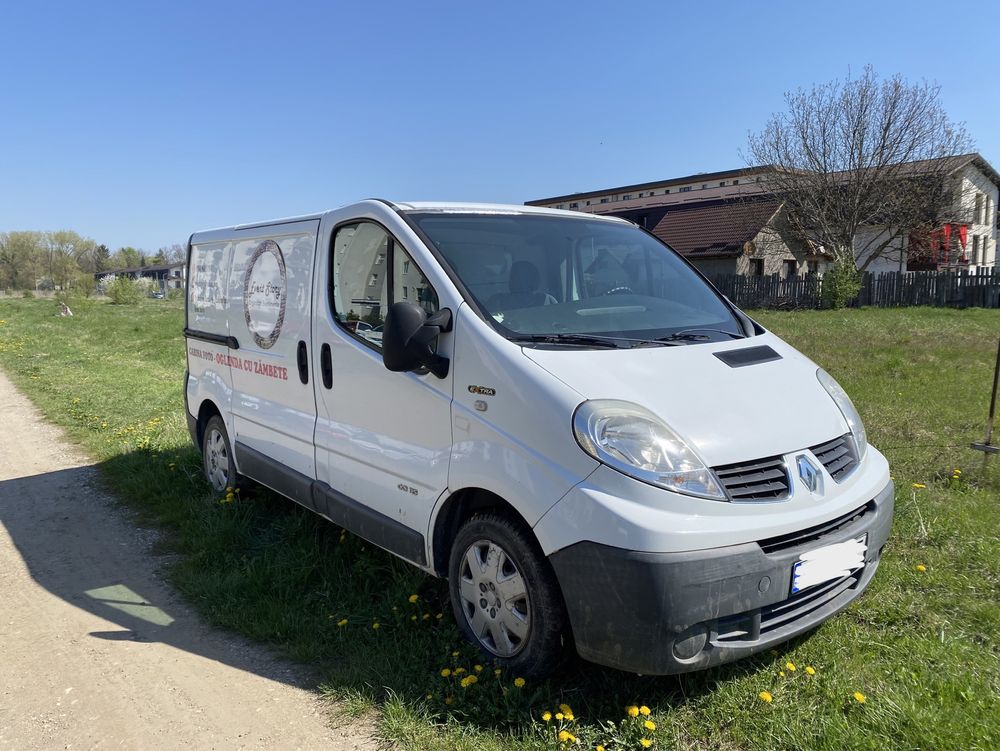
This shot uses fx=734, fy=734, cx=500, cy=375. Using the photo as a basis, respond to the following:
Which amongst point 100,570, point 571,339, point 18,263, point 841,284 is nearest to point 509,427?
point 571,339

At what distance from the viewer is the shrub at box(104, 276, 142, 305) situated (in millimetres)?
43750

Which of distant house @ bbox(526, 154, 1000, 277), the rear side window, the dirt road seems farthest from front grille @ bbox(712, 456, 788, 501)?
distant house @ bbox(526, 154, 1000, 277)

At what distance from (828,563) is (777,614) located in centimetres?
30

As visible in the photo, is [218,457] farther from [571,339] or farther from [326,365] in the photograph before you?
[571,339]

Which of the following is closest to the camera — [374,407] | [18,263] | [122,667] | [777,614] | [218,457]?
[777,614]

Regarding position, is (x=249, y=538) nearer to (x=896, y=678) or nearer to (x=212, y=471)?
(x=212, y=471)

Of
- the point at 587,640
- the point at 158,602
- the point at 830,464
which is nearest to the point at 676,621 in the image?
the point at 587,640

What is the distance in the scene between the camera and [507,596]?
10.3 ft

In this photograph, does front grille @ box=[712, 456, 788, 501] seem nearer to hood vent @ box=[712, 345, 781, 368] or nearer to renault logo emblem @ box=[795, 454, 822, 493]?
renault logo emblem @ box=[795, 454, 822, 493]

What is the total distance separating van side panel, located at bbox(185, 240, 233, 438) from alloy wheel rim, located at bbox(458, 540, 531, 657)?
303 cm

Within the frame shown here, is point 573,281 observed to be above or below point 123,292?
below

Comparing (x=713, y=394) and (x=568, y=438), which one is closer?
(x=568, y=438)

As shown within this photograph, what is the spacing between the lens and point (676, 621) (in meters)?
2.62

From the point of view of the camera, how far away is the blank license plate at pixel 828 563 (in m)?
2.85
